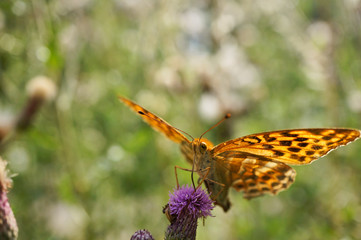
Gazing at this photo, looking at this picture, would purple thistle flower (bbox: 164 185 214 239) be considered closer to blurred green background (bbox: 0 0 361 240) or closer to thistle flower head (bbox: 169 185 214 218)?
thistle flower head (bbox: 169 185 214 218)

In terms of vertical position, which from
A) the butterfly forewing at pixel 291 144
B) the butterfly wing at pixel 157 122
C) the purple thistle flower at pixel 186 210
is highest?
the butterfly wing at pixel 157 122

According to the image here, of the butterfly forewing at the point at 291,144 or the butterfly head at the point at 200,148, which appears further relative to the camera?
the butterfly head at the point at 200,148

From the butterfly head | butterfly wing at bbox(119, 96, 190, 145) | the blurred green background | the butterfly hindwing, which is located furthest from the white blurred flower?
the butterfly hindwing

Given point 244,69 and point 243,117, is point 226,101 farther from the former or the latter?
point 244,69

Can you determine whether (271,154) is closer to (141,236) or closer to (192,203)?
(192,203)

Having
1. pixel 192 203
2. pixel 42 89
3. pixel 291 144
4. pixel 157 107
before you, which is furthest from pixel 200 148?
pixel 157 107

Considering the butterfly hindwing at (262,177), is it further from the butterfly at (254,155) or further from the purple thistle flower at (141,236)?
the purple thistle flower at (141,236)

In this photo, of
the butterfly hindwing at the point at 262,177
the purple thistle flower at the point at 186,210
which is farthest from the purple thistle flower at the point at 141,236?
the butterfly hindwing at the point at 262,177

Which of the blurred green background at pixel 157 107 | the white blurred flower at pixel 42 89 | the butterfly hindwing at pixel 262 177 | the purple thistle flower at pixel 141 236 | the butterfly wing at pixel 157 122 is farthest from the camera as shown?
the blurred green background at pixel 157 107
